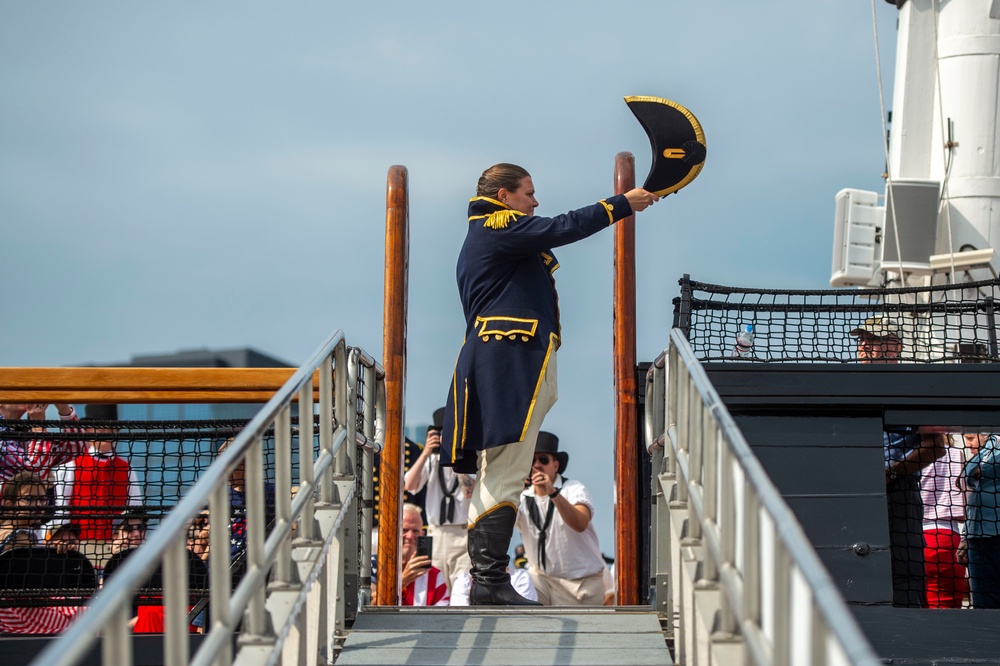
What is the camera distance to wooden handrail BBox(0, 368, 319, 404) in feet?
21.7

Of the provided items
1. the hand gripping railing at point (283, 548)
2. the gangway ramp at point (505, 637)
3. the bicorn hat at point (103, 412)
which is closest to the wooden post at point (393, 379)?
the hand gripping railing at point (283, 548)

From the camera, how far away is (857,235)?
15836mm

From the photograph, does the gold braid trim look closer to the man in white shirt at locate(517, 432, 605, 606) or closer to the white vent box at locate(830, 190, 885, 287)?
the man in white shirt at locate(517, 432, 605, 606)

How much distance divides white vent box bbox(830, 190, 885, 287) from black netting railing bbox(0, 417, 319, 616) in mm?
9614

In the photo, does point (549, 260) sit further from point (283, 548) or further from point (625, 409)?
point (283, 548)

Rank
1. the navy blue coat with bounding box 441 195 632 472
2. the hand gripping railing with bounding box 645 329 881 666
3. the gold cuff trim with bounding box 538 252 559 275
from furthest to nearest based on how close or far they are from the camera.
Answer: the gold cuff trim with bounding box 538 252 559 275 < the navy blue coat with bounding box 441 195 632 472 < the hand gripping railing with bounding box 645 329 881 666

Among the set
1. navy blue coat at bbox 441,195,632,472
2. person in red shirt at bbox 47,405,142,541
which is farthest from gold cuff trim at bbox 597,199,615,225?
person in red shirt at bbox 47,405,142,541

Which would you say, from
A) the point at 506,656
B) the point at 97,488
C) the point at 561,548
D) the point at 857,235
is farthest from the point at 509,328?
the point at 857,235

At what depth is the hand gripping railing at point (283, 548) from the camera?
295cm

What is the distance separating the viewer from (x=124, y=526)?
7008 mm

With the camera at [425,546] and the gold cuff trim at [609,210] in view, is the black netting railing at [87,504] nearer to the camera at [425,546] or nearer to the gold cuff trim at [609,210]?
the camera at [425,546]

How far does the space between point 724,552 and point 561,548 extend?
3.99 m

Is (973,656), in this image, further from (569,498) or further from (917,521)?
(569,498)

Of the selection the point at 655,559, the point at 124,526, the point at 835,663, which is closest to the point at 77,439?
the point at 124,526
